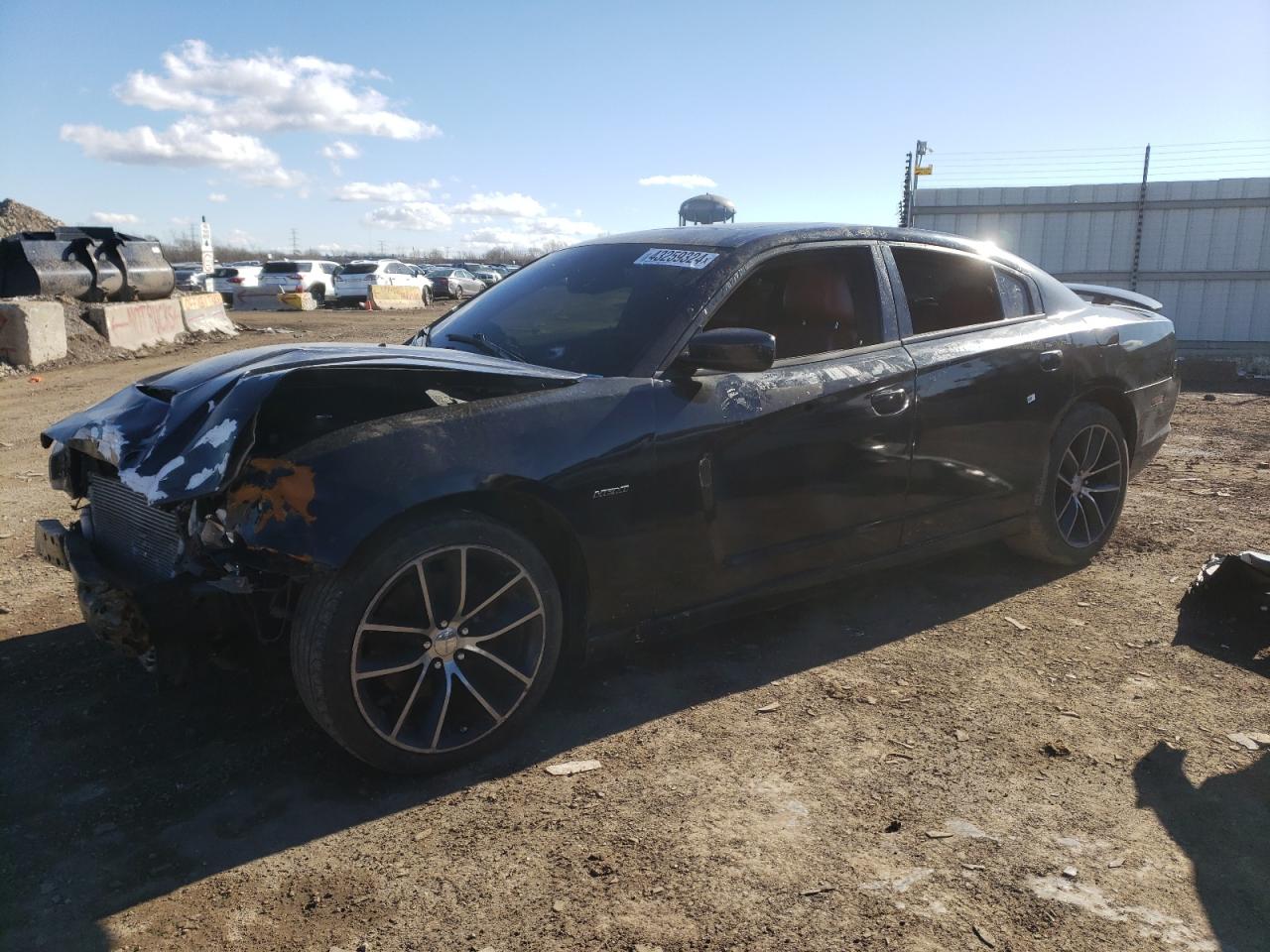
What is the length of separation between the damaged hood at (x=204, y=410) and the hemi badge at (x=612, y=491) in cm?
38

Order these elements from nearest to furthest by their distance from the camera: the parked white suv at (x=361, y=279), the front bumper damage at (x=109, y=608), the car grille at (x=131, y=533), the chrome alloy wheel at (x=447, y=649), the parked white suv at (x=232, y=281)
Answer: the front bumper damage at (x=109, y=608) → the chrome alloy wheel at (x=447, y=649) → the car grille at (x=131, y=533) → the parked white suv at (x=232, y=281) → the parked white suv at (x=361, y=279)

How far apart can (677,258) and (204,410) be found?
1.83 meters

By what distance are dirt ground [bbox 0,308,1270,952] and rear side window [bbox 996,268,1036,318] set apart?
1431 millimetres

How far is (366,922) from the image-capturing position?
7.32 feet

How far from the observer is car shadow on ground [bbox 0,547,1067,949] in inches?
95.5

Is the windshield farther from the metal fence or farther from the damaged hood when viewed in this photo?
the metal fence

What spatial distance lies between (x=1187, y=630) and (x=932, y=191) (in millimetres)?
12634

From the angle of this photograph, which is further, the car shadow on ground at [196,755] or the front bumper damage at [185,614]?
the front bumper damage at [185,614]

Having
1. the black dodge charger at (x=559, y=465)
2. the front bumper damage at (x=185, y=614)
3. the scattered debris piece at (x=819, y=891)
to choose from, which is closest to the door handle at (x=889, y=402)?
the black dodge charger at (x=559, y=465)

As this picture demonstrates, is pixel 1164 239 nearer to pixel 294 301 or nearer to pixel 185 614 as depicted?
pixel 185 614

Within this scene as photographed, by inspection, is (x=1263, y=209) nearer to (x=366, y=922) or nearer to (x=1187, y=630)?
(x=1187, y=630)

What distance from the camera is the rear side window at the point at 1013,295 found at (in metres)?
4.45

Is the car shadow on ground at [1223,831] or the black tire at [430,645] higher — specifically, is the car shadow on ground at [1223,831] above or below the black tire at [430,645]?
below

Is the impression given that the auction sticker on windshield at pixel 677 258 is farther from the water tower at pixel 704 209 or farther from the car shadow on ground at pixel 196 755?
the water tower at pixel 704 209
